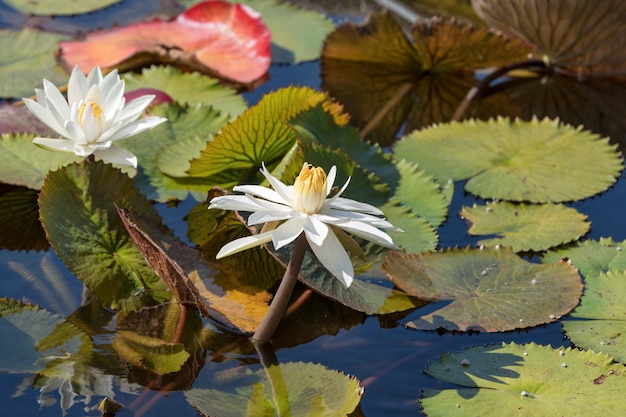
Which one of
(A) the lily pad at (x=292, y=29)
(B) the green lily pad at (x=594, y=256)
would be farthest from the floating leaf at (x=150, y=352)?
(A) the lily pad at (x=292, y=29)

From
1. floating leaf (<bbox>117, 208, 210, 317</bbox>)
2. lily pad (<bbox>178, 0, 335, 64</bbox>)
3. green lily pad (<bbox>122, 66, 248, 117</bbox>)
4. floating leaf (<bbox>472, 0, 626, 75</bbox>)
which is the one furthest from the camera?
lily pad (<bbox>178, 0, 335, 64</bbox>)

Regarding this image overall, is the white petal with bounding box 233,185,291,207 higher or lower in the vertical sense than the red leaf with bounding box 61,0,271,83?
higher

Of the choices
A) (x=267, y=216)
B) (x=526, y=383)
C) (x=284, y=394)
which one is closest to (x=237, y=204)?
(x=267, y=216)

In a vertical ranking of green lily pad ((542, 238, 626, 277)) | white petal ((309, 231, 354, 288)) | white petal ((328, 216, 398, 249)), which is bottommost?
green lily pad ((542, 238, 626, 277))

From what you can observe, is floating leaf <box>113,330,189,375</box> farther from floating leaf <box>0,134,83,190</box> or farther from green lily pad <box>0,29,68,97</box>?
green lily pad <box>0,29,68,97</box>

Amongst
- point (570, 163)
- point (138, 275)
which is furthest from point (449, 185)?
point (138, 275)

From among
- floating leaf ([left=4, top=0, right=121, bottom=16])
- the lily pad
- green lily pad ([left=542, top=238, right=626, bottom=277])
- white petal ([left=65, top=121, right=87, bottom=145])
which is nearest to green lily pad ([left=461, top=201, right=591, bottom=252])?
green lily pad ([left=542, top=238, right=626, bottom=277])

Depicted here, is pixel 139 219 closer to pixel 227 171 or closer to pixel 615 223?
pixel 227 171
